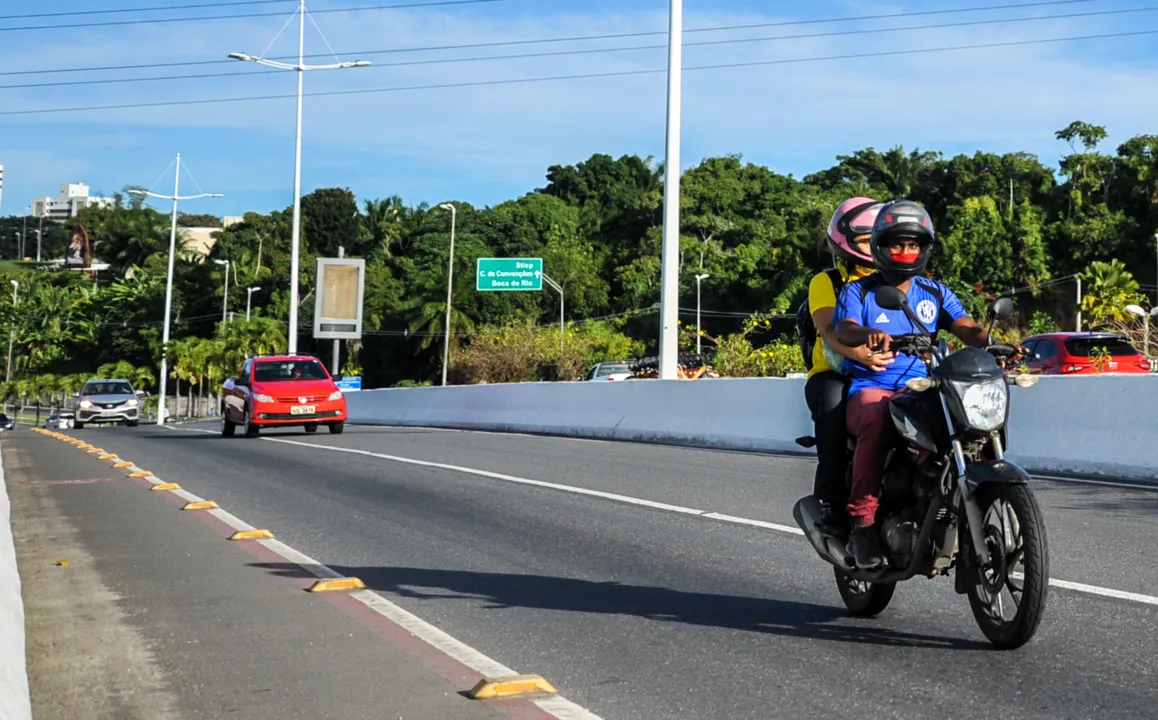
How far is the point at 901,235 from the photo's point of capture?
20.1 ft

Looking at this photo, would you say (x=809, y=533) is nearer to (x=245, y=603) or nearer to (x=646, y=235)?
(x=245, y=603)

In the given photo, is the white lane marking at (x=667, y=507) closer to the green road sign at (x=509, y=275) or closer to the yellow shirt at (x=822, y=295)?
the yellow shirt at (x=822, y=295)

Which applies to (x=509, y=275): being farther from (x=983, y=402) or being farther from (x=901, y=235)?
(x=983, y=402)

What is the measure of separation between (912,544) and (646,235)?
88721mm

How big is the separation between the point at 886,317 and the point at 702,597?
192 centimetres

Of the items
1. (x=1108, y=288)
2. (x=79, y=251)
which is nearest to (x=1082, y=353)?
(x=1108, y=288)

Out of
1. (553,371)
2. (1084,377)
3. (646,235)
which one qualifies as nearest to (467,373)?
(553,371)

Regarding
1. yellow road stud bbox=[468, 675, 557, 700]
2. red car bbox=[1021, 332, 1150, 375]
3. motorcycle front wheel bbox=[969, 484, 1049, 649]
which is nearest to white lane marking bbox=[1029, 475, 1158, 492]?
motorcycle front wheel bbox=[969, 484, 1049, 649]

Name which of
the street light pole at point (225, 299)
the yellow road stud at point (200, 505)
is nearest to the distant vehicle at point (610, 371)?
the yellow road stud at point (200, 505)

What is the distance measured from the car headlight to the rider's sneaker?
784 mm

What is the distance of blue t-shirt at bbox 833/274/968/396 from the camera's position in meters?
6.22

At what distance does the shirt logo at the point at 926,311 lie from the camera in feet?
20.5

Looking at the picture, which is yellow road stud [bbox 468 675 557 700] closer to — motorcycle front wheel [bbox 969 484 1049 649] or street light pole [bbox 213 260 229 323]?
motorcycle front wheel [bbox 969 484 1049 649]

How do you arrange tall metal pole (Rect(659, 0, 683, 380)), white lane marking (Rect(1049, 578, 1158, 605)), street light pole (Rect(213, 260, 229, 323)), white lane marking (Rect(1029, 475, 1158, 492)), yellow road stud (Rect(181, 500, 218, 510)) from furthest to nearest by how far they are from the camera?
street light pole (Rect(213, 260, 229, 323)) < tall metal pole (Rect(659, 0, 683, 380)) < white lane marking (Rect(1029, 475, 1158, 492)) < yellow road stud (Rect(181, 500, 218, 510)) < white lane marking (Rect(1049, 578, 1158, 605))
